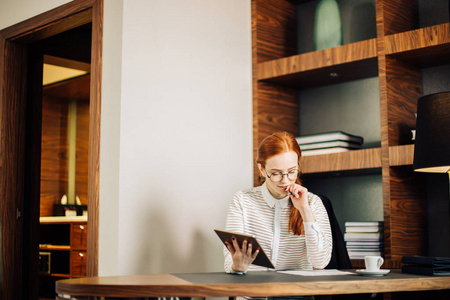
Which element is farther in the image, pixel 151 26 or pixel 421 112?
pixel 151 26

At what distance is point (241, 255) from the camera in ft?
6.59

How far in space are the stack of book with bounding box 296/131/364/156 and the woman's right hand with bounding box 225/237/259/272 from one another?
1.24 m

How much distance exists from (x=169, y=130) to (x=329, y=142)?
91cm

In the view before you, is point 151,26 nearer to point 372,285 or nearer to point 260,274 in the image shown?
point 260,274

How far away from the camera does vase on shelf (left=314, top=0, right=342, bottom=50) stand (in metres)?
3.22

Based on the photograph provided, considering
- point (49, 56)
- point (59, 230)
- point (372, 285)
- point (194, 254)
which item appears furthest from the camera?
point (59, 230)

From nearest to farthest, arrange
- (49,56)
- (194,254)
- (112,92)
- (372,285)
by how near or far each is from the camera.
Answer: (372,285)
(112,92)
(194,254)
(49,56)

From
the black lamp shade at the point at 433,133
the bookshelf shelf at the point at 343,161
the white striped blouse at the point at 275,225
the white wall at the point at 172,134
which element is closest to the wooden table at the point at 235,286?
the white striped blouse at the point at 275,225

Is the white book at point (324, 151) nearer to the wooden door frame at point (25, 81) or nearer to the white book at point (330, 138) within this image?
the white book at point (330, 138)

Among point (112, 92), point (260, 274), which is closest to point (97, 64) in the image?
point (112, 92)

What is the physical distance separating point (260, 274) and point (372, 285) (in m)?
0.43

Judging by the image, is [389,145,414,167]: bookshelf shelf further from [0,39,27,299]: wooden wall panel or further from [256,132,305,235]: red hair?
[0,39,27,299]: wooden wall panel

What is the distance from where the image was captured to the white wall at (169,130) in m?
2.66

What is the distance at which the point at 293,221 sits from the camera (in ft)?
7.91
